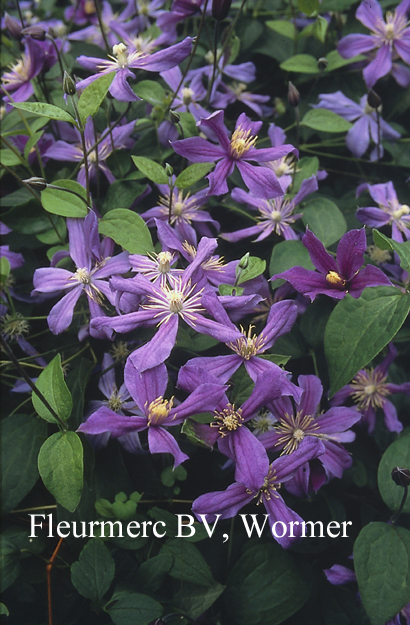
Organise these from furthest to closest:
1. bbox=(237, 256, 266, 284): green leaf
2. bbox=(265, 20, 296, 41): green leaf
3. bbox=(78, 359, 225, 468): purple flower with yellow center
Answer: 1. bbox=(265, 20, 296, 41): green leaf
2. bbox=(237, 256, 266, 284): green leaf
3. bbox=(78, 359, 225, 468): purple flower with yellow center

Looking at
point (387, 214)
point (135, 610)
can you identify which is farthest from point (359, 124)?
point (135, 610)

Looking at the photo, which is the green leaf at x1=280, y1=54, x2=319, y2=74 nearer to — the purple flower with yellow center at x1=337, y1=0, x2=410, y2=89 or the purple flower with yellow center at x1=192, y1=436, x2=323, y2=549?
the purple flower with yellow center at x1=337, y1=0, x2=410, y2=89

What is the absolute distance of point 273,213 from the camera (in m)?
0.91

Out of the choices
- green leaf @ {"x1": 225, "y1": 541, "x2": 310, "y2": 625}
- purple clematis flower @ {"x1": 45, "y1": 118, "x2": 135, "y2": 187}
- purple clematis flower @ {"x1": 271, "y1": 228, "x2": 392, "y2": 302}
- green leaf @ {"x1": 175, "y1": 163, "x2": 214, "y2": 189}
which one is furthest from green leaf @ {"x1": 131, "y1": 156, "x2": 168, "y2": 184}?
green leaf @ {"x1": 225, "y1": 541, "x2": 310, "y2": 625}

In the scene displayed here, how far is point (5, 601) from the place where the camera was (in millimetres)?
838

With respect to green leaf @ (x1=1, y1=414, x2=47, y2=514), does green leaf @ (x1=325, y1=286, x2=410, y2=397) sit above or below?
above

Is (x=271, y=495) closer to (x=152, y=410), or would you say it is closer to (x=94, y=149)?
(x=152, y=410)

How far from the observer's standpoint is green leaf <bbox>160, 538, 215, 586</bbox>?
794 millimetres

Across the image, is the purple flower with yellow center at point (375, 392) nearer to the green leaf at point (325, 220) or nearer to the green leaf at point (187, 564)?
the green leaf at point (325, 220)

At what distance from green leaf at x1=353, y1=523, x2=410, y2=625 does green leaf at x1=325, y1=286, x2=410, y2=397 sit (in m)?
0.25

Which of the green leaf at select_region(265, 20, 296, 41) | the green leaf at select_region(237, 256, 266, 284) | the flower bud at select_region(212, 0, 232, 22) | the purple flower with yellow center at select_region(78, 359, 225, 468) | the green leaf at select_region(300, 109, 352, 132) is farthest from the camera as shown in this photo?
the green leaf at select_region(265, 20, 296, 41)

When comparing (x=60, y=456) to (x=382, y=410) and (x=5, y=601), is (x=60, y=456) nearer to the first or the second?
(x=5, y=601)

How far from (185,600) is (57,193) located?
658 millimetres

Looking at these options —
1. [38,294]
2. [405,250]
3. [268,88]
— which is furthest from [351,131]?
[38,294]
